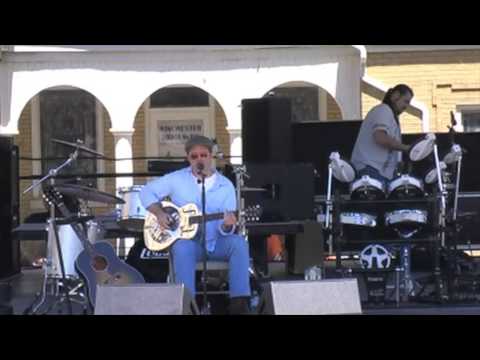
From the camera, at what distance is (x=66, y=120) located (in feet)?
50.6

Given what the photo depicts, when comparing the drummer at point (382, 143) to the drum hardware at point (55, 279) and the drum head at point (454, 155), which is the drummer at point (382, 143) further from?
the drum hardware at point (55, 279)

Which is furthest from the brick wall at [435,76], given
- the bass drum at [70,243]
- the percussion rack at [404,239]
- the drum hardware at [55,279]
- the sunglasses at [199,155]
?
the sunglasses at [199,155]

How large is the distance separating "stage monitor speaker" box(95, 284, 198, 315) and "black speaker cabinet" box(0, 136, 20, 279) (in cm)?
439

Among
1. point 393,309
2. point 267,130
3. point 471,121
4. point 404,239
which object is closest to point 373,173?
point 404,239

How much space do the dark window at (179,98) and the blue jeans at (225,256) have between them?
7602 millimetres

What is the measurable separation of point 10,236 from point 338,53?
4719 millimetres

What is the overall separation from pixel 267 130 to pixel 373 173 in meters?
1.42

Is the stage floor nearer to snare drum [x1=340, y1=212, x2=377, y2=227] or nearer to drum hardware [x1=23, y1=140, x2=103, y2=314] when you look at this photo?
drum hardware [x1=23, y1=140, x2=103, y2=314]

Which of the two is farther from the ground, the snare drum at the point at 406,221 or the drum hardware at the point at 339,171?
the drum hardware at the point at 339,171

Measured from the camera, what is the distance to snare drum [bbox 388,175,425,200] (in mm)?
8900

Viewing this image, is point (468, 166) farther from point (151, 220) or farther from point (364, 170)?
point (151, 220)

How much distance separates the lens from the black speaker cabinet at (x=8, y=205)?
1052cm
